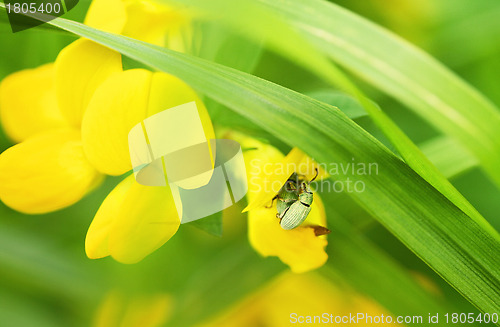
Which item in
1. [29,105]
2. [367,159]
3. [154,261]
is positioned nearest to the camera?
[367,159]

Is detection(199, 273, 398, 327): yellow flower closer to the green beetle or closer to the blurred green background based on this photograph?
the blurred green background

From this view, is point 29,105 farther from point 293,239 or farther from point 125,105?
point 293,239

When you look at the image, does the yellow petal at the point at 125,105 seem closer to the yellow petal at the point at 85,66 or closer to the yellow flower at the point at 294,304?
the yellow petal at the point at 85,66

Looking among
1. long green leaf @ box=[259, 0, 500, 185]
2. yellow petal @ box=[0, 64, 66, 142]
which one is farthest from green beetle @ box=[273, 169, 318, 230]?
yellow petal @ box=[0, 64, 66, 142]

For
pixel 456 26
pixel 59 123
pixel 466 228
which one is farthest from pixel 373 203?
pixel 456 26

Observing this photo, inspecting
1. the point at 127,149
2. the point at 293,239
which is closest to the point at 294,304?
the point at 293,239

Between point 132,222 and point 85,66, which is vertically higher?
point 85,66
